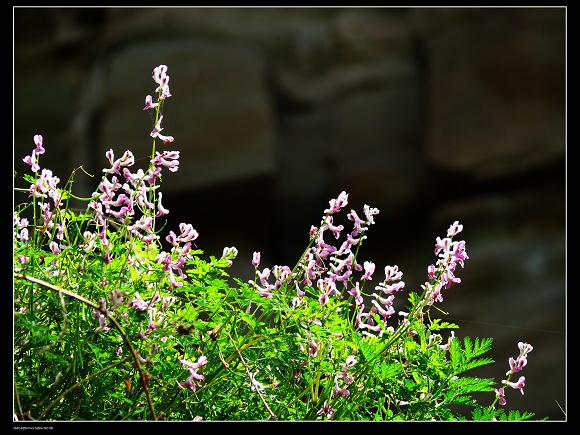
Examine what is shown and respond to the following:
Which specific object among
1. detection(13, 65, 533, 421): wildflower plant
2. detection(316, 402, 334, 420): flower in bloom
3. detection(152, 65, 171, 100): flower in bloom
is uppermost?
detection(152, 65, 171, 100): flower in bloom

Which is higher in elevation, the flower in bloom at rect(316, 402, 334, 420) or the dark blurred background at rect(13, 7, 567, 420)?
the dark blurred background at rect(13, 7, 567, 420)

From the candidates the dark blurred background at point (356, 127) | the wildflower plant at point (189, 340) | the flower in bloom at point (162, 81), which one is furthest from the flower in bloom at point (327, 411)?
the dark blurred background at point (356, 127)

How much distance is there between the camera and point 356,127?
1.67 meters

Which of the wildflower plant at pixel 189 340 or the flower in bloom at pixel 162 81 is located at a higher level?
the flower in bloom at pixel 162 81

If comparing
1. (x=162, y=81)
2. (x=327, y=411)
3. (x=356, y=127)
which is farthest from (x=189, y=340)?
(x=356, y=127)

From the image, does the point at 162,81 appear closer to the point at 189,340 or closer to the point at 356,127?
the point at 189,340

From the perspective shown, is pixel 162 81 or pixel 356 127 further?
pixel 356 127

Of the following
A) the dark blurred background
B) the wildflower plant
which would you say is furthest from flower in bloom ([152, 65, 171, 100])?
the dark blurred background

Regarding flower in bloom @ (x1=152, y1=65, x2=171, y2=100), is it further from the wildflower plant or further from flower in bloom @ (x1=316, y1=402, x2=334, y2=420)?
flower in bloom @ (x1=316, y1=402, x2=334, y2=420)

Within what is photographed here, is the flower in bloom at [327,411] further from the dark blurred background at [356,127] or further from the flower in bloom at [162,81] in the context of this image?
the dark blurred background at [356,127]

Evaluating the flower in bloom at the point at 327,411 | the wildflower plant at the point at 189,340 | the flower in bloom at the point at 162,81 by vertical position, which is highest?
the flower in bloom at the point at 162,81

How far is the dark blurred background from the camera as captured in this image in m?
1.54

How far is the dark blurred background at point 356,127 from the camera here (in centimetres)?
154

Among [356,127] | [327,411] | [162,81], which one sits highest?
[356,127]
